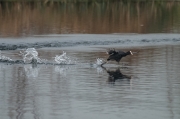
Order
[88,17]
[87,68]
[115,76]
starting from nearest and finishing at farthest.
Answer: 1. [115,76]
2. [87,68]
3. [88,17]

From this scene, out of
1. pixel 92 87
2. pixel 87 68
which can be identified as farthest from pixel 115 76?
pixel 92 87

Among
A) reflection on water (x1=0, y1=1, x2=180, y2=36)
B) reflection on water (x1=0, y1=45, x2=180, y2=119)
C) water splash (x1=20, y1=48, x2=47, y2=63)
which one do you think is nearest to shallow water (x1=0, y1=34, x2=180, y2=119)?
reflection on water (x1=0, y1=45, x2=180, y2=119)

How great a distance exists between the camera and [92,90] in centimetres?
1650

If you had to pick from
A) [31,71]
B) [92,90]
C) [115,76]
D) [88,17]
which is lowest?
[92,90]

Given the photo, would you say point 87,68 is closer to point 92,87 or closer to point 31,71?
point 31,71

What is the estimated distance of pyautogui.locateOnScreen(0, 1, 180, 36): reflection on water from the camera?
3488 centimetres

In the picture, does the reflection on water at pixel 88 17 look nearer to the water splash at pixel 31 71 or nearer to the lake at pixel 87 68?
the lake at pixel 87 68

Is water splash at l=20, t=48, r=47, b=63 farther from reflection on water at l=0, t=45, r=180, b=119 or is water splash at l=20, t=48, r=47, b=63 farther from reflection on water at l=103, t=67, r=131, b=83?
reflection on water at l=103, t=67, r=131, b=83

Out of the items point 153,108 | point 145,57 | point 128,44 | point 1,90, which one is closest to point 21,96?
point 1,90

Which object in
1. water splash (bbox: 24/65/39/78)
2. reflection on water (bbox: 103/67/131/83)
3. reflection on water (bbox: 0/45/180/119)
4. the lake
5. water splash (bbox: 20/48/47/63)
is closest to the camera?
reflection on water (bbox: 0/45/180/119)

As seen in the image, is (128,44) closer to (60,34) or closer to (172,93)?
(60,34)

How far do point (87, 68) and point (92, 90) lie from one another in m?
4.28

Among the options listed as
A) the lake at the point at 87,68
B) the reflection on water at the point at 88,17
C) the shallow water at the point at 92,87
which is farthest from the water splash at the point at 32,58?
the reflection on water at the point at 88,17

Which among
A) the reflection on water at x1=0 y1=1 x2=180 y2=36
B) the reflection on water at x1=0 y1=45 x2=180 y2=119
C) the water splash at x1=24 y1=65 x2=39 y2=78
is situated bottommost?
the reflection on water at x1=0 y1=45 x2=180 y2=119
